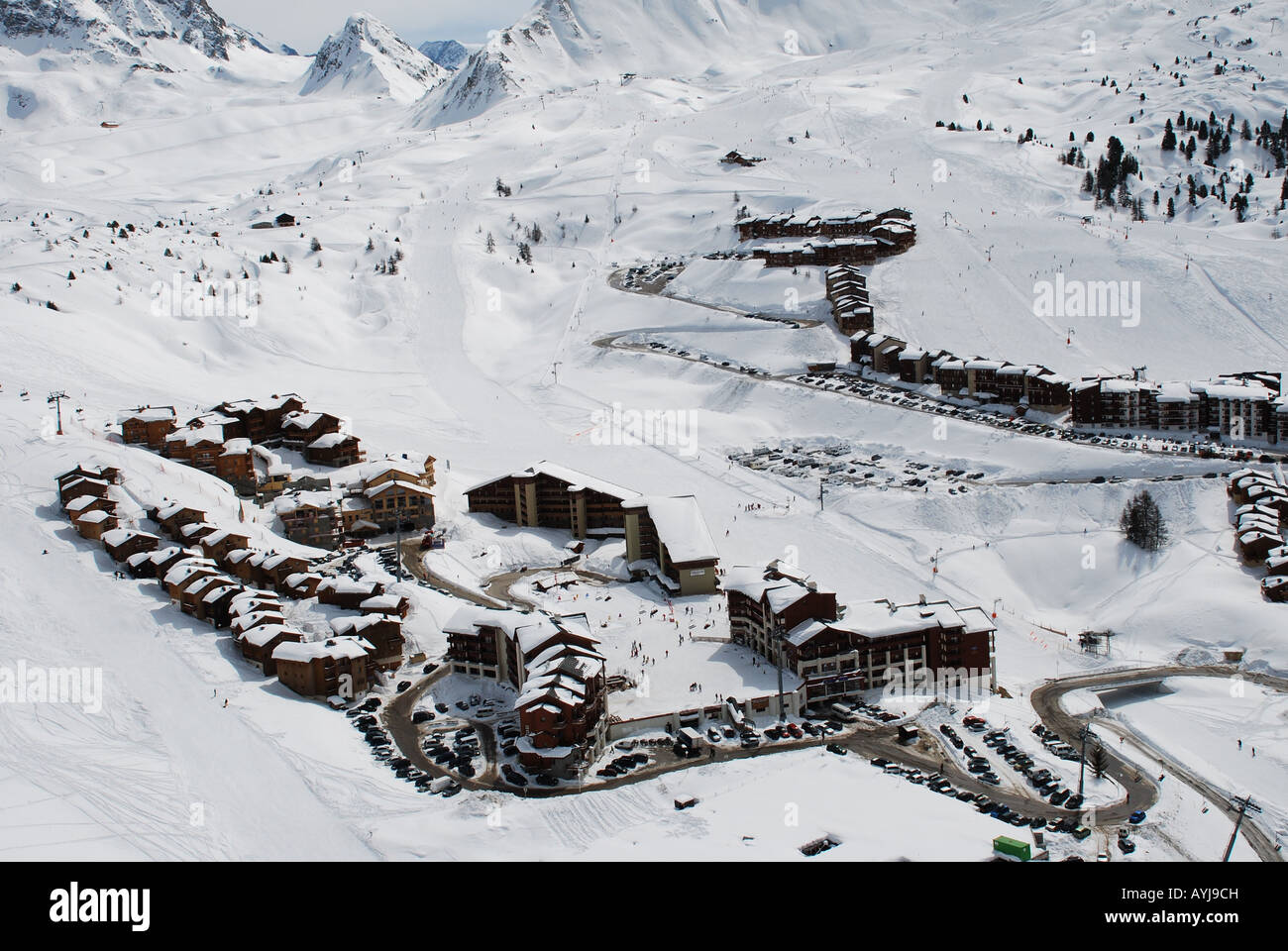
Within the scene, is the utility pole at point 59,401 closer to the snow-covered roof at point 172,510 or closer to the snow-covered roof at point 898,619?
the snow-covered roof at point 172,510

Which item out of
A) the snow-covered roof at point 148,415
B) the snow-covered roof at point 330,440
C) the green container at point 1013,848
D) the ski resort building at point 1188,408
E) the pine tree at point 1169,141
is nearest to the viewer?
the green container at point 1013,848

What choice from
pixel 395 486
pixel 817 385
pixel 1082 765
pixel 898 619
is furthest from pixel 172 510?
pixel 817 385

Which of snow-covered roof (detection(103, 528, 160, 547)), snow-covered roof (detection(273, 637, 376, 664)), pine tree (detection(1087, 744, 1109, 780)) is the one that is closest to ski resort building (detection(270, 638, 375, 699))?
snow-covered roof (detection(273, 637, 376, 664))

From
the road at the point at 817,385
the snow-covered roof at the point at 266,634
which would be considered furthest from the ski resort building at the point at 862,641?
the road at the point at 817,385

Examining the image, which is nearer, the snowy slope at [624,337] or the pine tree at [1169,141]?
the snowy slope at [624,337]

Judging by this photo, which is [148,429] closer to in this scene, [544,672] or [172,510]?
[172,510]

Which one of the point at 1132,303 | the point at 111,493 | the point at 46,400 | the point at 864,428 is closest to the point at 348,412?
the point at 46,400

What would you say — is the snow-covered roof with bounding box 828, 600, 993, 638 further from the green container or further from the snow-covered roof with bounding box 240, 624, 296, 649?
the snow-covered roof with bounding box 240, 624, 296, 649

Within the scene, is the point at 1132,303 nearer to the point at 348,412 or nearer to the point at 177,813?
the point at 348,412
